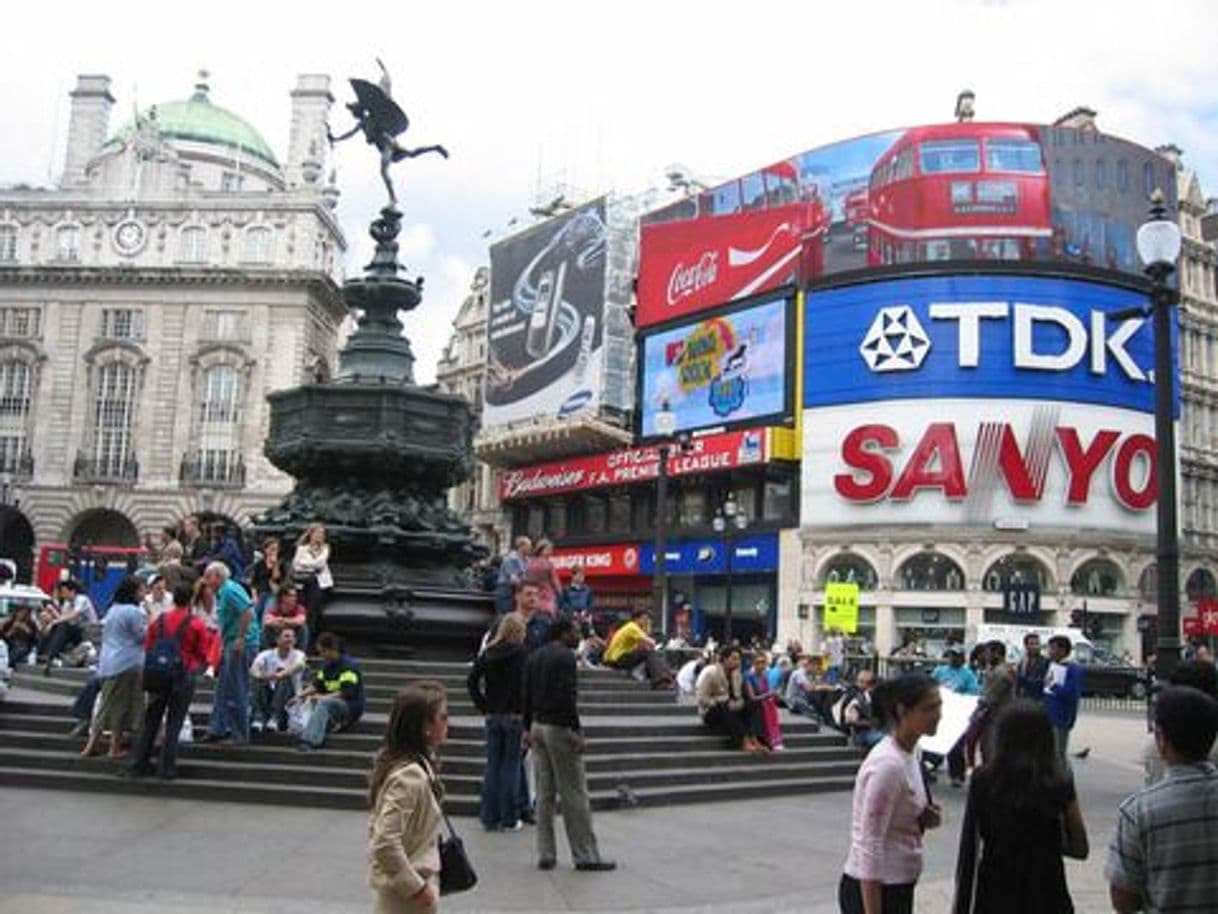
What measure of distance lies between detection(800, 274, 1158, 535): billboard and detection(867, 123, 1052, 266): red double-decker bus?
1415 mm

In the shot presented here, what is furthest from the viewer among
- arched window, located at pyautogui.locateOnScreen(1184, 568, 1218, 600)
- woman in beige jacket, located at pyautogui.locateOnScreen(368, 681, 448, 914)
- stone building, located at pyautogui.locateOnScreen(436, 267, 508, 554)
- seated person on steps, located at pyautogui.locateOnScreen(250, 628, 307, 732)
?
stone building, located at pyautogui.locateOnScreen(436, 267, 508, 554)

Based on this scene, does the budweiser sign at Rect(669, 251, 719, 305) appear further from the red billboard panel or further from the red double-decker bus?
the red billboard panel

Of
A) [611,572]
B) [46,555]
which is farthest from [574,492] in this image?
[46,555]

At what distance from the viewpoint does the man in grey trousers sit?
27.8ft

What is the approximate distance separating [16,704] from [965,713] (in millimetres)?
10402

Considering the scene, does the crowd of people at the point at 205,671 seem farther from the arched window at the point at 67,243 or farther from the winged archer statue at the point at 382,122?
the arched window at the point at 67,243

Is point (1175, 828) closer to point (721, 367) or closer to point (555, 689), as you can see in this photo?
point (555, 689)

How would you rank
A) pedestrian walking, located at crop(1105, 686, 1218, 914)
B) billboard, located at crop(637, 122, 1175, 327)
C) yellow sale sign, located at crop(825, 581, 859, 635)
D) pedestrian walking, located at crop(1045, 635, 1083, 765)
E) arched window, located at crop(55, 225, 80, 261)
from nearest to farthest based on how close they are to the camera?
pedestrian walking, located at crop(1105, 686, 1218, 914) < pedestrian walking, located at crop(1045, 635, 1083, 765) < yellow sale sign, located at crop(825, 581, 859, 635) < billboard, located at crop(637, 122, 1175, 327) < arched window, located at crop(55, 225, 80, 261)

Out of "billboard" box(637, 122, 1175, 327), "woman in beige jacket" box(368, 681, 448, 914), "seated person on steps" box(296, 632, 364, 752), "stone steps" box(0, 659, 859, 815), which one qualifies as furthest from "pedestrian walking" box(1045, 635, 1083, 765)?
"billboard" box(637, 122, 1175, 327)

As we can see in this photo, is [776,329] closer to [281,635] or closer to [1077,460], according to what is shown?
[1077,460]

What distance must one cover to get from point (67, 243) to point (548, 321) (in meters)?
23.4

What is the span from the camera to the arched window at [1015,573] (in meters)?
49.2

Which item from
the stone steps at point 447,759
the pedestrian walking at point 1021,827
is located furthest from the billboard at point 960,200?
the pedestrian walking at point 1021,827

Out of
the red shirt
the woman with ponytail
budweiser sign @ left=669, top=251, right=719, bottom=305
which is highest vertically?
budweiser sign @ left=669, top=251, right=719, bottom=305
